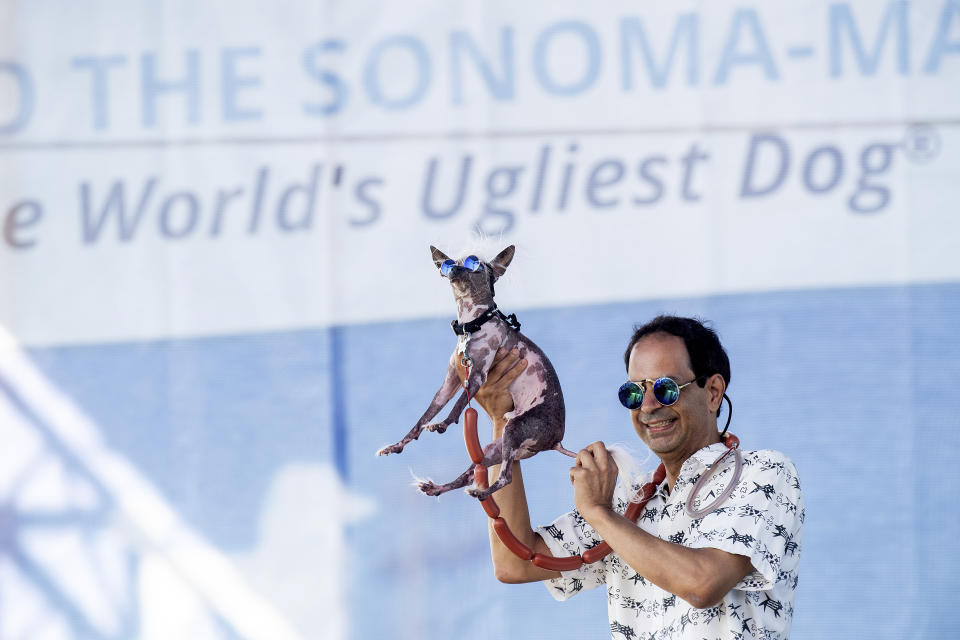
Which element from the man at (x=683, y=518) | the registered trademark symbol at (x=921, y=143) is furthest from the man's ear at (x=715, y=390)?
the registered trademark symbol at (x=921, y=143)

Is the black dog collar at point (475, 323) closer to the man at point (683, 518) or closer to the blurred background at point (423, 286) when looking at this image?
the man at point (683, 518)

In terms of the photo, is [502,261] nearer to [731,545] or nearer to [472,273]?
[472,273]

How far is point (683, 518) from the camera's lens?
67.9 inches

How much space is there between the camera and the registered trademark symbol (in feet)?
9.46

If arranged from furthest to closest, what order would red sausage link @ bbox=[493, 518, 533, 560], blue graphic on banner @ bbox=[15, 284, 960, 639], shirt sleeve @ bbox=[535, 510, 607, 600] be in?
blue graphic on banner @ bbox=[15, 284, 960, 639] → shirt sleeve @ bbox=[535, 510, 607, 600] → red sausage link @ bbox=[493, 518, 533, 560]

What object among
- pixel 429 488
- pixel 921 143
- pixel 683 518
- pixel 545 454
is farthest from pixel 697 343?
pixel 921 143

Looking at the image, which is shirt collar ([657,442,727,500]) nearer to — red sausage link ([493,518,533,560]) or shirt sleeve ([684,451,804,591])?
shirt sleeve ([684,451,804,591])

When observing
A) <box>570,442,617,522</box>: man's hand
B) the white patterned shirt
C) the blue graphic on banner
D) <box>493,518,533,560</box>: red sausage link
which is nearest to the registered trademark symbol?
the blue graphic on banner

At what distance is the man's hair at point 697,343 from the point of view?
174 cm

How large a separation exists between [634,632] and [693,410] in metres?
0.38

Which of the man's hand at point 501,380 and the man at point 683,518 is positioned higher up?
the man's hand at point 501,380

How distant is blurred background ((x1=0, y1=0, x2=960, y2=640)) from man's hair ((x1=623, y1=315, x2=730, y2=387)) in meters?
1.06

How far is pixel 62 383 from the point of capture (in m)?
2.95

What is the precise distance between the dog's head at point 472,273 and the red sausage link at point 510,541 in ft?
1.12
